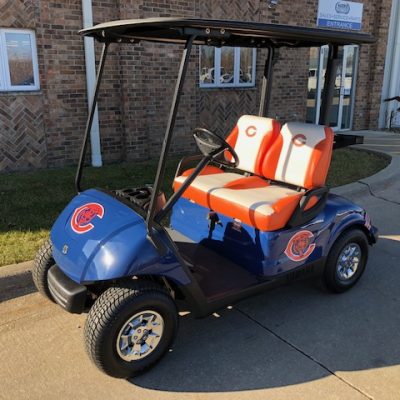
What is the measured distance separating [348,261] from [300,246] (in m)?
0.62

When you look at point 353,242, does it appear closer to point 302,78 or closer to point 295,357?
point 295,357

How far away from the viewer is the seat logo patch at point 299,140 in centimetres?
347

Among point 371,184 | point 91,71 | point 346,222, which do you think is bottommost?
point 371,184

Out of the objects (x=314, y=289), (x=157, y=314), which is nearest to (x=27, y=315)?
(x=157, y=314)

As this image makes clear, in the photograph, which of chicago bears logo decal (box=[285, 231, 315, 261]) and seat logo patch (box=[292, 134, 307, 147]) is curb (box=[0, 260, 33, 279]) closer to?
chicago bears logo decal (box=[285, 231, 315, 261])

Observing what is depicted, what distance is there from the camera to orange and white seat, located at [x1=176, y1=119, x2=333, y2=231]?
304 centimetres

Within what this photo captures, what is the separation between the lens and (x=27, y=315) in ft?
10.4

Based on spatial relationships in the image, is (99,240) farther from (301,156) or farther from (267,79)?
(267,79)

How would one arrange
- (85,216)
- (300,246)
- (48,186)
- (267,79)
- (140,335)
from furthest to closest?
(48,186), (267,79), (300,246), (85,216), (140,335)

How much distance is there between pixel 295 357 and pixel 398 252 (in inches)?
81.9

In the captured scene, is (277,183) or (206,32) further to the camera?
(277,183)

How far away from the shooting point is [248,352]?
9.20ft

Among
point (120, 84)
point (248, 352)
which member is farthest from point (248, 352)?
point (120, 84)

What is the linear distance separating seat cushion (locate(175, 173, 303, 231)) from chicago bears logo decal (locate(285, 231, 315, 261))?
0.48ft
